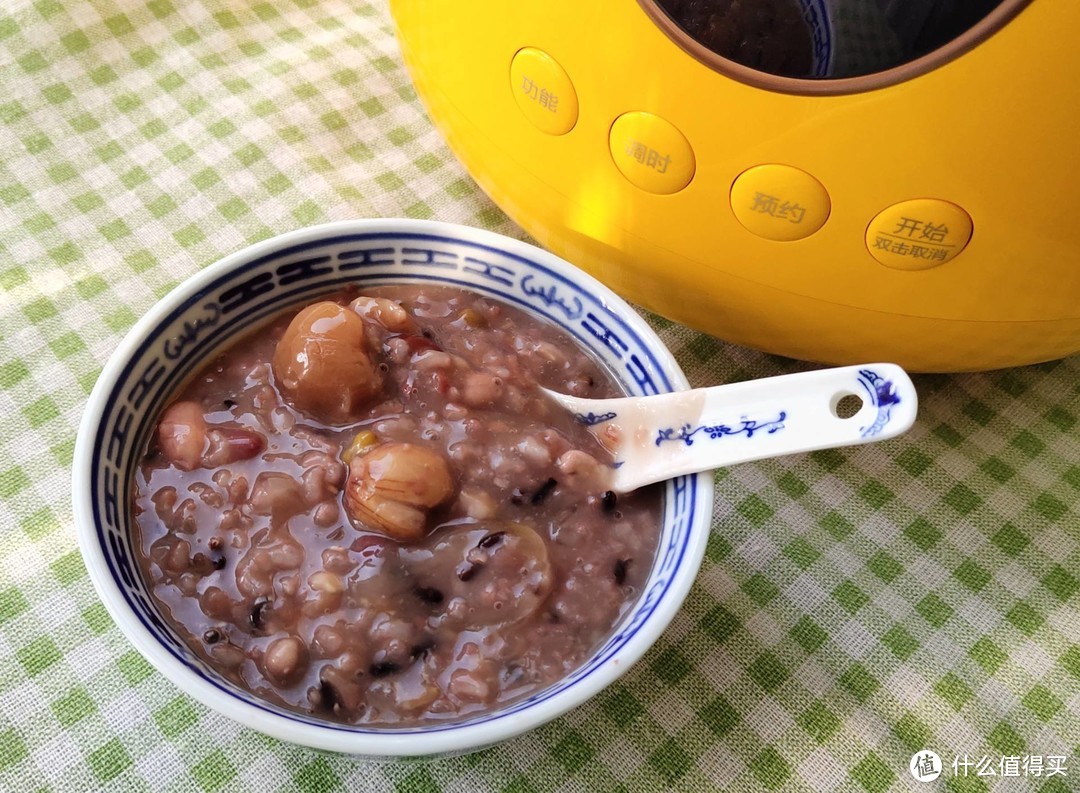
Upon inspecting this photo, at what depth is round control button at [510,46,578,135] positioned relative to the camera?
2.22 ft

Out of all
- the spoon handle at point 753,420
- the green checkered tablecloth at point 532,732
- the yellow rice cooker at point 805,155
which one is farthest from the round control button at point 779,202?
the green checkered tablecloth at point 532,732

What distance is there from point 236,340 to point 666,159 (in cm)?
38

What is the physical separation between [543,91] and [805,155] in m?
0.22

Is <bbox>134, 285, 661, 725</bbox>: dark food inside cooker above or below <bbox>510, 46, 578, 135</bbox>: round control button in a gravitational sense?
below

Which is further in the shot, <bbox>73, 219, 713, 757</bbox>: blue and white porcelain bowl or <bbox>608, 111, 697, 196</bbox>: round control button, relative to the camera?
<bbox>608, 111, 697, 196</bbox>: round control button

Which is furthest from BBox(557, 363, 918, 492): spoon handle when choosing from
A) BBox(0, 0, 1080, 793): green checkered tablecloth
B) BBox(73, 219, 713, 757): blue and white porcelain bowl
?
BBox(0, 0, 1080, 793): green checkered tablecloth

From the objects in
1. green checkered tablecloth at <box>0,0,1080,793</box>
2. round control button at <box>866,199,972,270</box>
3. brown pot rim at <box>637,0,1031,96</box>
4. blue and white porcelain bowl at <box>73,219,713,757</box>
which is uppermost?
brown pot rim at <box>637,0,1031,96</box>

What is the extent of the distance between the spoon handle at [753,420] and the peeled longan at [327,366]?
0.19 meters

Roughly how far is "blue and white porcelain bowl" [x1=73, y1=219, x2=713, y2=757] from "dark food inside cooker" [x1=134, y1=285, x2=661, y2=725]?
0.02 meters

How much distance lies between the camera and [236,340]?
2.38ft

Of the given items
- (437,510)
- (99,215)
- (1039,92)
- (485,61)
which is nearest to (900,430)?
(1039,92)

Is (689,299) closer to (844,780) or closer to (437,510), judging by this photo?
(437,510)

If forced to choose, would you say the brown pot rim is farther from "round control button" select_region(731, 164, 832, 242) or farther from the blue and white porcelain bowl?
the blue and white porcelain bowl

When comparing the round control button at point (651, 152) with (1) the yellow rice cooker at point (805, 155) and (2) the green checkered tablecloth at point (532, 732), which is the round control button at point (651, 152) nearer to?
(1) the yellow rice cooker at point (805, 155)
